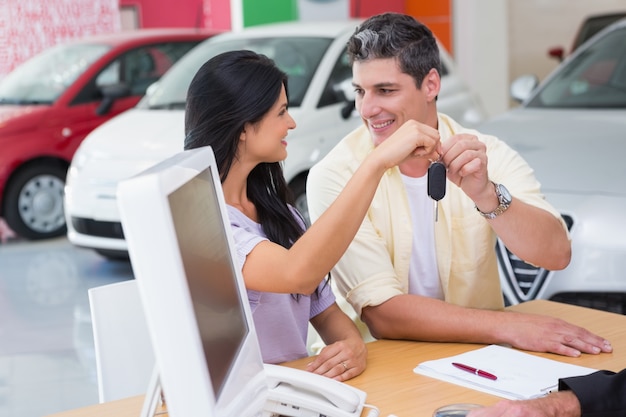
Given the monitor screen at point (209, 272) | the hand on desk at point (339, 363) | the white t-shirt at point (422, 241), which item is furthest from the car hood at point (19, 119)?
the monitor screen at point (209, 272)

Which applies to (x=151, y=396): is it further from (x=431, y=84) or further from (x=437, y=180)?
(x=431, y=84)

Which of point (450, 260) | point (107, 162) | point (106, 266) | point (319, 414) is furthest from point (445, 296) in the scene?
point (106, 266)

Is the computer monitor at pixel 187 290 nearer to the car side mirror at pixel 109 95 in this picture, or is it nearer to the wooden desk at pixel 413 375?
the wooden desk at pixel 413 375

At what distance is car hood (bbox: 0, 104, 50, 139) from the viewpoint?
7469 millimetres

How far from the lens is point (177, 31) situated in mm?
8352

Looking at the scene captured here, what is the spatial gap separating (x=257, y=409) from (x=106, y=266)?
538cm

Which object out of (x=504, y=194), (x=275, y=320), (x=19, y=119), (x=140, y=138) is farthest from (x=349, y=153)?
(x=19, y=119)

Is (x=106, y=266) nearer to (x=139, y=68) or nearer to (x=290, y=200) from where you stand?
(x=139, y=68)

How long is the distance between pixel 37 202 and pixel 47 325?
2438mm

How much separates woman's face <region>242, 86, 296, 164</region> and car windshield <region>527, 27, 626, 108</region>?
2.99 m

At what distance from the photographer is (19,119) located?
753 cm

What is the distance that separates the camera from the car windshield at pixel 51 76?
7.88m

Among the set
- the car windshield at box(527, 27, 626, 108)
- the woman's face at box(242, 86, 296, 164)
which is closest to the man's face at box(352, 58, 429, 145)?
the woman's face at box(242, 86, 296, 164)

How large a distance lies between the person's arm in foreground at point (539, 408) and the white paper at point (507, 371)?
12 centimetres
